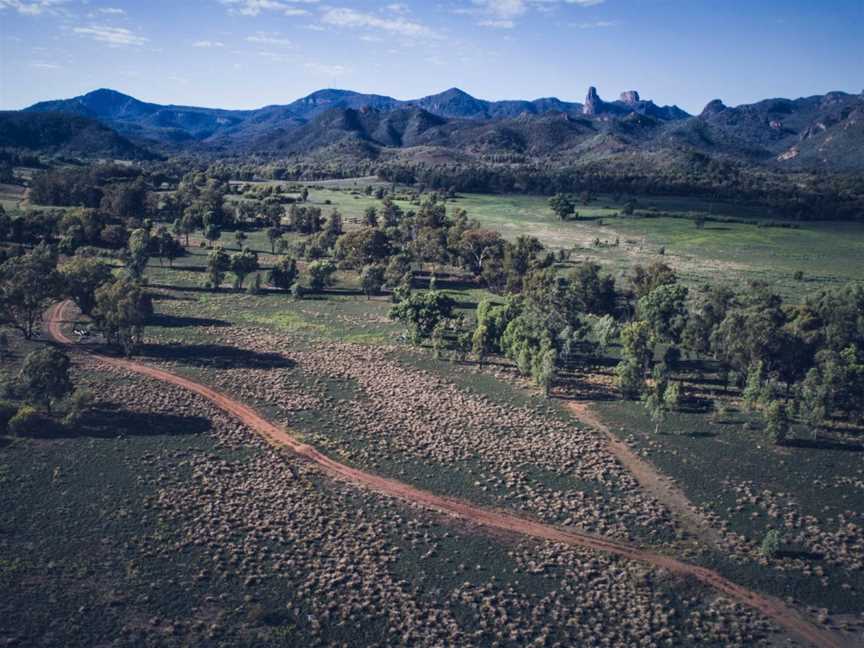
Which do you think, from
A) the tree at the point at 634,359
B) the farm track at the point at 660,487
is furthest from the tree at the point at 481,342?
the farm track at the point at 660,487

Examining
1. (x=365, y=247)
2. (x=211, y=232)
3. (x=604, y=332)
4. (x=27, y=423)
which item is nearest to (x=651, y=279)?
(x=604, y=332)

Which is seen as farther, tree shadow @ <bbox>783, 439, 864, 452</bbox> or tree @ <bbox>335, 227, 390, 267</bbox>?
tree @ <bbox>335, 227, 390, 267</bbox>

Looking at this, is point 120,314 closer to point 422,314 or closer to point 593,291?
point 422,314

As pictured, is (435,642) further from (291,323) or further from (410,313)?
(291,323)

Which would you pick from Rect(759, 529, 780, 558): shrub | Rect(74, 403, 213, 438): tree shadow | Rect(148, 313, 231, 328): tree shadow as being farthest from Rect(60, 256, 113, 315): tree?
Rect(759, 529, 780, 558): shrub

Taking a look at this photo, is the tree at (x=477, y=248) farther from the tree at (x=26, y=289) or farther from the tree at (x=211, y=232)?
the tree at (x=26, y=289)

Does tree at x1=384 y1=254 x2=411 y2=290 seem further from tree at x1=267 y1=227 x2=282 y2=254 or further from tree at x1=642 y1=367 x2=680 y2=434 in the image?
tree at x1=642 y1=367 x2=680 y2=434

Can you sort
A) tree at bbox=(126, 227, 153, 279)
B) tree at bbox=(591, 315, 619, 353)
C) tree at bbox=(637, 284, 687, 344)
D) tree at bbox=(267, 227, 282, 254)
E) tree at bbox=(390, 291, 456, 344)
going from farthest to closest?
tree at bbox=(267, 227, 282, 254), tree at bbox=(126, 227, 153, 279), tree at bbox=(390, 291, 456, 344), tree at bbox=(637, 284, 687, 344), tree at bbox=(591, 315, 619, 353)
